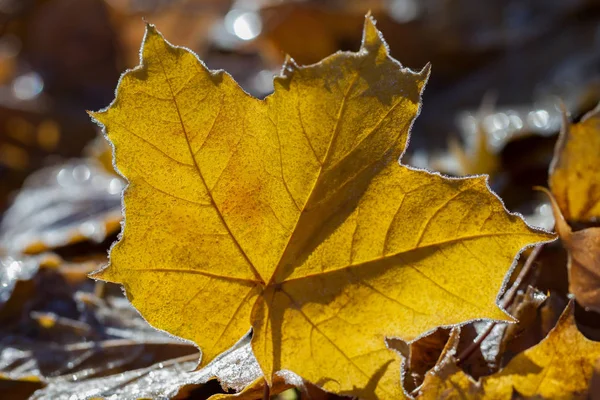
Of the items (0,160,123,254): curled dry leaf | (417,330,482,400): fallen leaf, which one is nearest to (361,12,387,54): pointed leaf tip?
(417,330,482,400): fallen leaf

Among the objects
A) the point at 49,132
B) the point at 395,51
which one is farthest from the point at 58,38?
the point at 395,51

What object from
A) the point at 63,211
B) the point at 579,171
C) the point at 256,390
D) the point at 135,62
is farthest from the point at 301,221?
the point at 135,62

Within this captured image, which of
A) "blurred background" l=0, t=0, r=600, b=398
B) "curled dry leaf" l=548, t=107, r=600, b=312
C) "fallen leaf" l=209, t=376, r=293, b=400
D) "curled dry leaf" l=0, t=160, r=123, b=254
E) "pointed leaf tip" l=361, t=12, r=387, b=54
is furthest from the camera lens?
"curled dry leaf" l=0, t=160, r=123, b=254

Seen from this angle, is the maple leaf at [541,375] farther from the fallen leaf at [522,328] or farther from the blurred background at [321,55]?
the blurred background at [321,55]

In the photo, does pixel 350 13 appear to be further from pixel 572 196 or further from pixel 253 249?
pixel 253 249

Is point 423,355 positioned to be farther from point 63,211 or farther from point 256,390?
point 63,211

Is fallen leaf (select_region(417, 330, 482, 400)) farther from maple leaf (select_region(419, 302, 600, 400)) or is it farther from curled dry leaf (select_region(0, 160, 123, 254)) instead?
curled dry leaf (select_region(0, 160, 123, 254))

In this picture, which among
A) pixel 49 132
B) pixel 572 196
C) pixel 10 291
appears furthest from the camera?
pixel 49 132

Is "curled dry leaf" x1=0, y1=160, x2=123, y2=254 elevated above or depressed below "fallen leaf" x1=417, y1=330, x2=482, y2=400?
above
